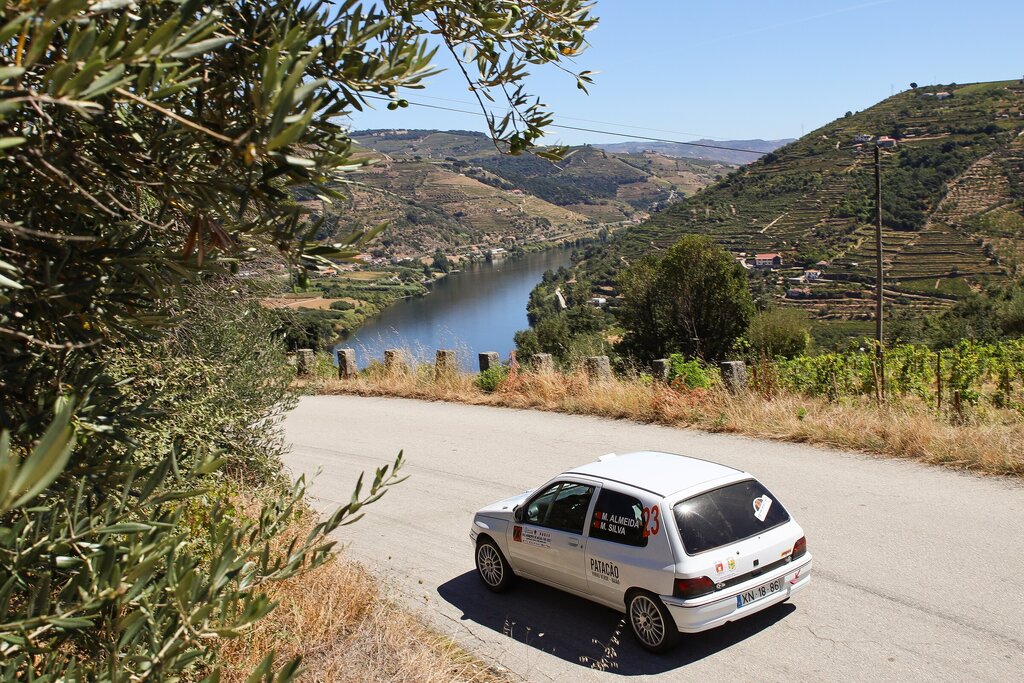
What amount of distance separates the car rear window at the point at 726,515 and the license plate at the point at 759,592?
0.39 metres

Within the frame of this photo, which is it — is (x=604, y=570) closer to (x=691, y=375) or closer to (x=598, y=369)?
(x=691, y=375)

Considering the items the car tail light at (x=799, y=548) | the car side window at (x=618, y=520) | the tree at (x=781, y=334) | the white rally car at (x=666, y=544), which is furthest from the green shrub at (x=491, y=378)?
the tree at (x=781, y=334)

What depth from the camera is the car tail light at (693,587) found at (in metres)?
6.18

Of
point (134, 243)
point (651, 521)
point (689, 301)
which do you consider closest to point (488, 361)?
point (651, 521)

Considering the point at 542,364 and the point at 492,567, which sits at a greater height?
the point at 542,364

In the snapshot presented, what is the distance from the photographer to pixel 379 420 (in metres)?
15.9

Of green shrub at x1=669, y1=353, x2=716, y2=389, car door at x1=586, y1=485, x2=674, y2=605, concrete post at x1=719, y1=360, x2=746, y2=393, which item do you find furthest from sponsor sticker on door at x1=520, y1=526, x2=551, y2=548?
green shrub at x1=669, y1=353, x2=716, y2=389

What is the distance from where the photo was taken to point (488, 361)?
18.1m

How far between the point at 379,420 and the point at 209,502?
946cm

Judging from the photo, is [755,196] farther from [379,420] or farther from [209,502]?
[209,502]

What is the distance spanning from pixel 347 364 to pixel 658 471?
1462 centimetres

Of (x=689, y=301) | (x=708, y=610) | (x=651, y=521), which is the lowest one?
(x=708, y=610)

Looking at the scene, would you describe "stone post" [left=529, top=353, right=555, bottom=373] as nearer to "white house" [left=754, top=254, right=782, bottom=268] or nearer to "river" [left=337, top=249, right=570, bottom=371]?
"river" [left=337, top=249, right=570, bottom=371]

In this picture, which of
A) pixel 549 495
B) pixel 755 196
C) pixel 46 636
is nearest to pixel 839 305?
pixel 755 196
